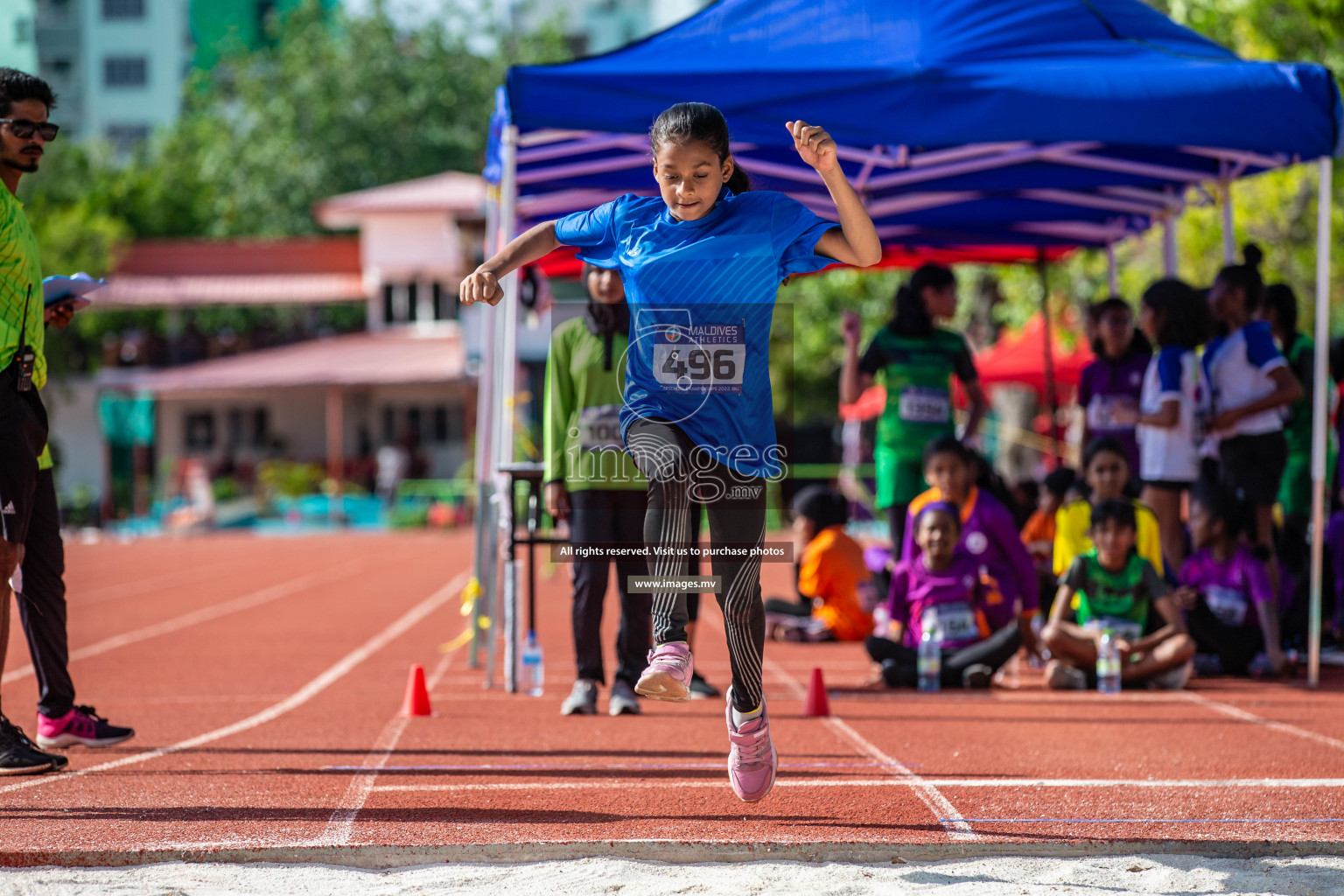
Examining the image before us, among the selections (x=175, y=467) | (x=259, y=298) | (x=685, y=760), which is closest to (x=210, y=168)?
(x=259, y=298)

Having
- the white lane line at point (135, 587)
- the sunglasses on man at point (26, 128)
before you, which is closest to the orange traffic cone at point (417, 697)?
the sunglasses on man at point (26, 128)

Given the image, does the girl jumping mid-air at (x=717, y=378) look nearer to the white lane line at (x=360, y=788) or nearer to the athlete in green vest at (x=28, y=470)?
the white lane line at (x=360, y=788)

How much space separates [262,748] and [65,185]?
147 feet

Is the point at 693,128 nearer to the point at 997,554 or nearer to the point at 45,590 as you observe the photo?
the point at 45,590

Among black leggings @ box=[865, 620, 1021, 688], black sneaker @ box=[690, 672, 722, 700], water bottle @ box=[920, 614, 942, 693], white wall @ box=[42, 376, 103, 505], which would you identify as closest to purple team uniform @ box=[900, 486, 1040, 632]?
black leggings @ box=[865, 620, 1021, 688]

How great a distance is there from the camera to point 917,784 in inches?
189

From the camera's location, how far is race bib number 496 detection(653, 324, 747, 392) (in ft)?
13.0

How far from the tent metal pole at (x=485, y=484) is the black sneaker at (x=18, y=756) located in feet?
9.44

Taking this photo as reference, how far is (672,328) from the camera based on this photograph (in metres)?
3.98

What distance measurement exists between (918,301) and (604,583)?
8.64ft

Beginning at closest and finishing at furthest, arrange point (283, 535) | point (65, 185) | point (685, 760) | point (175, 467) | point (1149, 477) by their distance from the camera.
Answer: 1. point (685, 760)
2. point (1149, 477)
3. point (283, 535)
4. point (175, 467)
5. point (65, 185)

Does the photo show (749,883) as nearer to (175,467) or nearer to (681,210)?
(681,210)

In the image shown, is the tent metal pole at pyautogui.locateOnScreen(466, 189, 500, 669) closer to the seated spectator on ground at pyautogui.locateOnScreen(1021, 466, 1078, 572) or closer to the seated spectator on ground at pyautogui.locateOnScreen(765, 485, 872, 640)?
the seated spectator on ground at pyautogui.locateOnScreen(765, 485, 872, 640)

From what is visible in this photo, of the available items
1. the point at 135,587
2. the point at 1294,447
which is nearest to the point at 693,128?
the point at 1294,447
